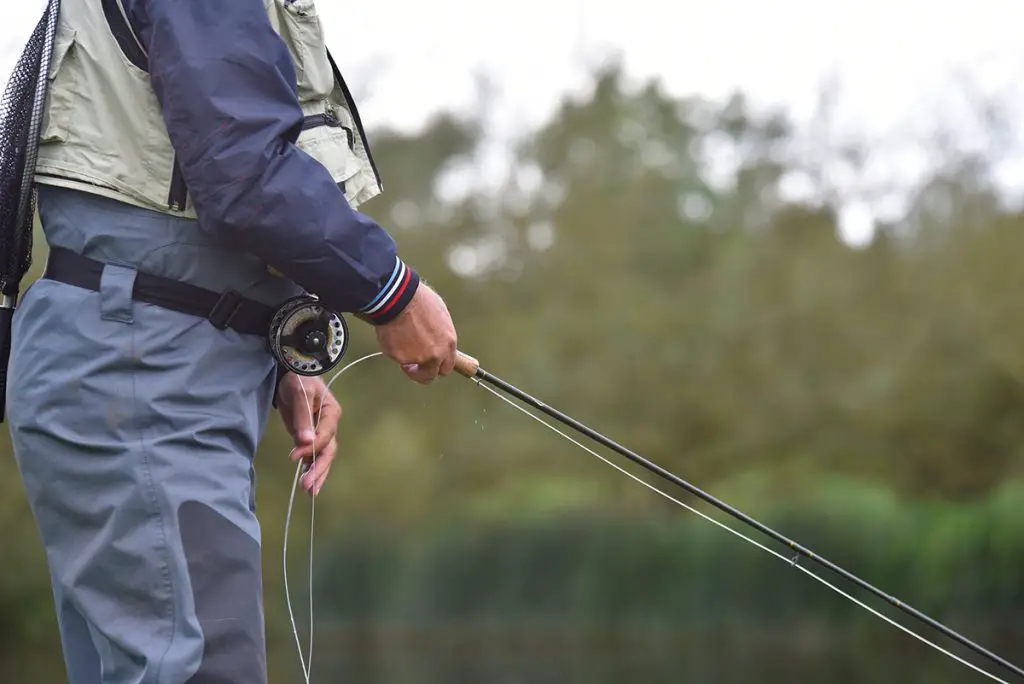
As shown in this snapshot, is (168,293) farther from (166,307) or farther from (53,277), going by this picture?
(53,277)

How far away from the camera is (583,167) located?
16.9m

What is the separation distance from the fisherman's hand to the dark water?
7.70 m

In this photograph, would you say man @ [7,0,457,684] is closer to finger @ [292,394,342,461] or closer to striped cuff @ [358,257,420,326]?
striped cuff @ [358,257,420,326]

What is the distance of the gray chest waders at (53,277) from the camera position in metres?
1.80

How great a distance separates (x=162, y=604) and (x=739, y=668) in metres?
9.49

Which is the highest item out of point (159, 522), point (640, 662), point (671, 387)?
point (671, 387)

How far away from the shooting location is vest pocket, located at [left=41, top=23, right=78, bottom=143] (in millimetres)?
1836

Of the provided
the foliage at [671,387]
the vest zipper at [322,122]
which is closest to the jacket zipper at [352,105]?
the vest zipper at [322,122]

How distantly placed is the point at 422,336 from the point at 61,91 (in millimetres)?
602

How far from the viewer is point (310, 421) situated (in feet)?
7.27

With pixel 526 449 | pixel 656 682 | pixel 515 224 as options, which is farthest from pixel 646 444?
pixel 656 682

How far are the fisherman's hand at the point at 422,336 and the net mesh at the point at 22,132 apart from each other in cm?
54

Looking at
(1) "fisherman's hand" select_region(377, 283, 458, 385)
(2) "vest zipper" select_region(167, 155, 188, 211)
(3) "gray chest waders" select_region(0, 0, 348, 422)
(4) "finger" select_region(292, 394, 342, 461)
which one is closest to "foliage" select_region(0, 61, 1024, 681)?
(4) "finger" select_region(292, 394, 342, 461)

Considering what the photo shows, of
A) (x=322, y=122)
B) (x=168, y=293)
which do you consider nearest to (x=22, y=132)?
(x=168, y=293)
